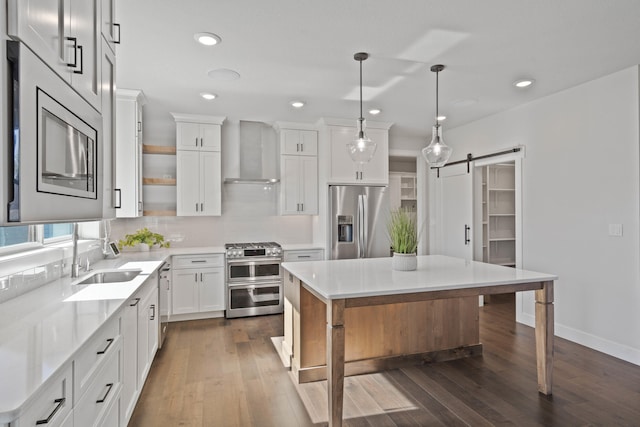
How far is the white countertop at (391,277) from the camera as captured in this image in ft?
7.45

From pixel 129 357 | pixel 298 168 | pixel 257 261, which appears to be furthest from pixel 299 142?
pixel 129 357

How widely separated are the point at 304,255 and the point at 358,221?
0.85m

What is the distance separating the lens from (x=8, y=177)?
3.24ft

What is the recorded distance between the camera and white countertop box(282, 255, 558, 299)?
7.45 feet

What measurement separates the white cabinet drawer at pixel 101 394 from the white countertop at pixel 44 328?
0.74 feet

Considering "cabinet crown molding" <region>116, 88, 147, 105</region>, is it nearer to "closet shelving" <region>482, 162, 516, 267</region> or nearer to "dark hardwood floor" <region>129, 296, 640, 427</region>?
"dark hardwood floor" <region>129, 296, 640, 427</region>

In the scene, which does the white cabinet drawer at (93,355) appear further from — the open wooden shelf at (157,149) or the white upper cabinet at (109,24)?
the open wooden shelf at (157,149)

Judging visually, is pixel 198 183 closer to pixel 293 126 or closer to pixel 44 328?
pixel 293 126

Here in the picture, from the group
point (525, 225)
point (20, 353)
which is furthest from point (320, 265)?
point (525, 225)

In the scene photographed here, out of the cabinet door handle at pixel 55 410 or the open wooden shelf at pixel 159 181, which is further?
the open wooden shelf at pixel 159 181

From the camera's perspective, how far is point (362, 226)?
16.0 ft

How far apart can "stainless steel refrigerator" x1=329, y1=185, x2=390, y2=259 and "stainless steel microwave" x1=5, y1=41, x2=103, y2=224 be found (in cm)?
338

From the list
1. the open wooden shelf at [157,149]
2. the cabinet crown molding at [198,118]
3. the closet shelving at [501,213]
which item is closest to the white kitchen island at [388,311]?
the cabinet crown molding at [198,118]

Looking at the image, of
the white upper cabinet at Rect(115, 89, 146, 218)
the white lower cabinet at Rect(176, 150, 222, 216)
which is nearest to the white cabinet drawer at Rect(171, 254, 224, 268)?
the white lower cabinet at Rect(176, 150, 222, 216)
